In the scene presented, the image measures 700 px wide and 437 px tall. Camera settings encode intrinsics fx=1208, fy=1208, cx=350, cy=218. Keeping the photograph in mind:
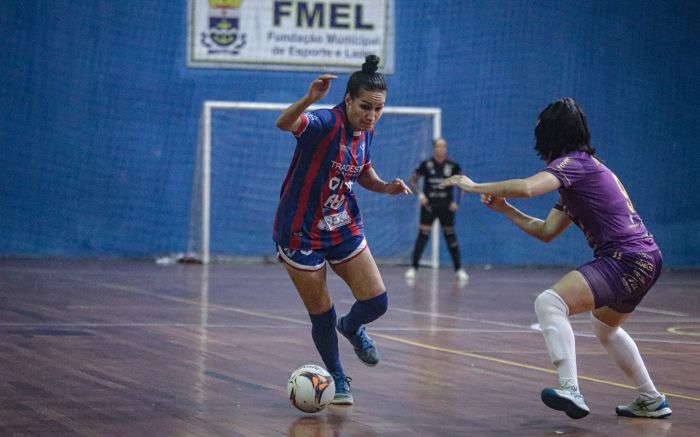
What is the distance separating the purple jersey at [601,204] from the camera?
224 inches

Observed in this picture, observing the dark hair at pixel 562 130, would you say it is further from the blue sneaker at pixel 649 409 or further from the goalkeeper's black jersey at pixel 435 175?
the goalkeeper's black jersey at pixel 435 175

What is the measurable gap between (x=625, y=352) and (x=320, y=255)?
1.61 metres

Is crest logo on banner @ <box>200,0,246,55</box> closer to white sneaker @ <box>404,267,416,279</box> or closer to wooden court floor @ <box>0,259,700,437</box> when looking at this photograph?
white sneaker @ <box>404,267,416,279</box>

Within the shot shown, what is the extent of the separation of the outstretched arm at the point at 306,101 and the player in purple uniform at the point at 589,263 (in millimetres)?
776

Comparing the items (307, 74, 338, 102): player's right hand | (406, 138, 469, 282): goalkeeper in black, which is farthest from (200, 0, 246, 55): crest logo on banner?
(307, 74, 338, 102): player's right hand

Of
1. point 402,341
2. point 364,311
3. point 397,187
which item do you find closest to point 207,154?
point 402,341

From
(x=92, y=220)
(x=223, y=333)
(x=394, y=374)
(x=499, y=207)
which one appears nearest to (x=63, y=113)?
(x=92, y=220)

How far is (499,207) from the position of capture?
5.84 m

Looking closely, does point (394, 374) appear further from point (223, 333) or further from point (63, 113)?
point (63, 113)

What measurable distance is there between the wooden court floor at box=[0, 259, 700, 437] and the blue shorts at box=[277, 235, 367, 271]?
724 millimetres

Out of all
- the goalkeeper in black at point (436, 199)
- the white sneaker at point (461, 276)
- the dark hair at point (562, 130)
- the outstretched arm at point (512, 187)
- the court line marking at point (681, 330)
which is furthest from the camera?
the goalkeeper in black at point (436, 199)

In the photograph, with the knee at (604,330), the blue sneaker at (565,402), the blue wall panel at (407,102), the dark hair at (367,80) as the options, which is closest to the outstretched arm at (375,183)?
the dark hair at (367,80)

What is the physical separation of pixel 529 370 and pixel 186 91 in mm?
13239

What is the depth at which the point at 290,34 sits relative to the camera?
20344 millimetres
